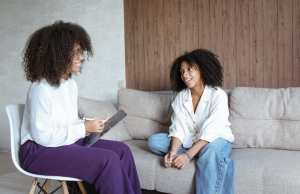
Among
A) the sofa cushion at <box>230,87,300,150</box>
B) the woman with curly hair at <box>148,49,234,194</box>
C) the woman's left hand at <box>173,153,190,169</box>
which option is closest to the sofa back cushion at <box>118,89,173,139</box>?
the woman with curly hair at <box>148,49,234,194</box>

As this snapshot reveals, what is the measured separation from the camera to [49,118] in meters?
1.86

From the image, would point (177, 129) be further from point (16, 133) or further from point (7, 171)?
point (7, 171)

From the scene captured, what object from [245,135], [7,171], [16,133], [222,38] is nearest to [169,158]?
[245,135]

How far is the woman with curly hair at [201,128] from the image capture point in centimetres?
208

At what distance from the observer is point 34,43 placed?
1959 millimetres

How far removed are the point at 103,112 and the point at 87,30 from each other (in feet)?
3.71

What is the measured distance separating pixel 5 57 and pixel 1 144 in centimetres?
97

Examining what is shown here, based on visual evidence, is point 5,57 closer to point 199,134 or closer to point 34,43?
point 34,43

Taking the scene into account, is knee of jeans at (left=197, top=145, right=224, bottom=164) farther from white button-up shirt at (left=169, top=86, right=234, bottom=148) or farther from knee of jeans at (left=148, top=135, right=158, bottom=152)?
knee of jeans at (left=148, top=135, right=158, bottom=152)

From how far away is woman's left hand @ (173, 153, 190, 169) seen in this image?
7.07ft

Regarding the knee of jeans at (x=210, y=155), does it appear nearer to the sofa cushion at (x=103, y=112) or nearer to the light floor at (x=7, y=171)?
the light floor at (x=7, y=171)

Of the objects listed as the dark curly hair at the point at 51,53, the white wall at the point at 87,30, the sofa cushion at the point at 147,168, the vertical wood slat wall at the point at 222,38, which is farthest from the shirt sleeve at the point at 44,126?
the white wall at the point at 87,30

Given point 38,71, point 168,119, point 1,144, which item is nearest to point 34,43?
point 38,71

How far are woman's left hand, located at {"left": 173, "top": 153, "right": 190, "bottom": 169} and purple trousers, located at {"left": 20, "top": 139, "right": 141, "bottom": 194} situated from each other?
14.2 inches
